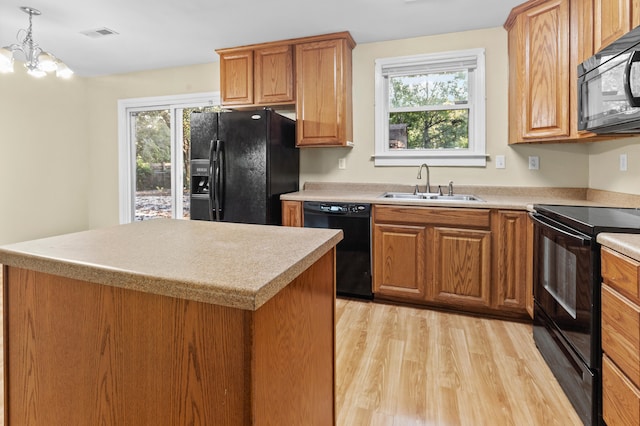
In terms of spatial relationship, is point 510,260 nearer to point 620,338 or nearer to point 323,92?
point 620,338

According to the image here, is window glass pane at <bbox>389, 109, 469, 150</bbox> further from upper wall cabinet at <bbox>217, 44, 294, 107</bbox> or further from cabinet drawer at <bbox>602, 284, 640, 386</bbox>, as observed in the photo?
cabinet drawer at <bbox>602, 284, 640, 386</bbox>

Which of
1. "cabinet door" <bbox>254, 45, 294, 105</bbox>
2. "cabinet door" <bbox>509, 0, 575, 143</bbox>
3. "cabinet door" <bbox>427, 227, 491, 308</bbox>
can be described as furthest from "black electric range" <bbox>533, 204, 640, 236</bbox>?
"cabinet door" <bbox>254, 45, 294, 105</bbox>

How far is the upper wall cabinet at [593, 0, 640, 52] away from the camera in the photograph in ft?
5.96

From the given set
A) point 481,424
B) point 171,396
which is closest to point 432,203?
point 481,424

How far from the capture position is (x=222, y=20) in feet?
10.1

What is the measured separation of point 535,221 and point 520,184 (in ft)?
3.45

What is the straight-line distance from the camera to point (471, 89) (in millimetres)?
3305

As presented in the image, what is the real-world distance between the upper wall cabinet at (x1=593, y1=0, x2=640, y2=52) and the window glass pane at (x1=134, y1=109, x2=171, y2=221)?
13.8ft

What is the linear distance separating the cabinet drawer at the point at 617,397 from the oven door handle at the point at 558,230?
47cm

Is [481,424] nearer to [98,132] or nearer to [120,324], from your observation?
[120,324]

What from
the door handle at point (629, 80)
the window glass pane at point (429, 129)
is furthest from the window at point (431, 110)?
the door handle at point (629, 80)

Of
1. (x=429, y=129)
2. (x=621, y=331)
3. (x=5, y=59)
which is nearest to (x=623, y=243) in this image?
(x=621, y=331)

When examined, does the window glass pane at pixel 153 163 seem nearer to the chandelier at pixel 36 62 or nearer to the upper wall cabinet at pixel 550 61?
the chandelier at pixel 36 62

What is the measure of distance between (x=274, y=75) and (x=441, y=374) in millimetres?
2915
